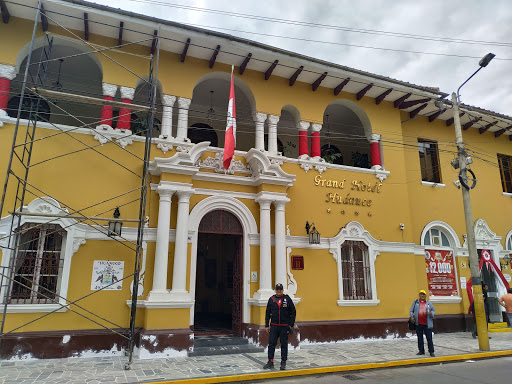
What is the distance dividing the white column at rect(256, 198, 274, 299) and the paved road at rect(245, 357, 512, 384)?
3.08 m

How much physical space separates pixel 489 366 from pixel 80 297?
9.76 meters

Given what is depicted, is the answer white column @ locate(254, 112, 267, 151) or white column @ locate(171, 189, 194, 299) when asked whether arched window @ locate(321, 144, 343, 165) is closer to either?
white column @ locate(254, 112, 267, 151)

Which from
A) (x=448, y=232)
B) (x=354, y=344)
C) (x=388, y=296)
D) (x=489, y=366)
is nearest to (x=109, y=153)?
(x=354, y=344)

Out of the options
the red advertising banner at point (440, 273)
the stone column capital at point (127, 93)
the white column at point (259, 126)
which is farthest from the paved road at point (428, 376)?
the stone column capital at point (127, 93)

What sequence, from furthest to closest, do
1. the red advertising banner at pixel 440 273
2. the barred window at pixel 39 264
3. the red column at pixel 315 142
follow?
the red advertising banner at pixel 440 273 → the red column at pixel 315 142 → the barred window at pixel 39 264

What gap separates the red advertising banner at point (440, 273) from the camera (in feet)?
45.0

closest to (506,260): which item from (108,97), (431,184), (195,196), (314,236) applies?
(431,184)

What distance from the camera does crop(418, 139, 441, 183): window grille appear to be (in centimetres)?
1502

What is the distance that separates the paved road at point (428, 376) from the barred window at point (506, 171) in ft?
35.7

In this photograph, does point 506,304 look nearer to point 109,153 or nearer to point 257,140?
point 257,140

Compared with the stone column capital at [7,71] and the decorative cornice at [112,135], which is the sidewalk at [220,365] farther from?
the stone column capital at [7,71]

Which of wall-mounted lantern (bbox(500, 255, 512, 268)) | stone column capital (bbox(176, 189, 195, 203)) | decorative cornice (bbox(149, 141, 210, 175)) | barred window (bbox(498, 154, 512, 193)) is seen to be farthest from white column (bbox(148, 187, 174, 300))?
barred window (bbox(498, 154, 512, 193))

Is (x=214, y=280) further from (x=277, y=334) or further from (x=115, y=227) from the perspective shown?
(x=277, y=334)

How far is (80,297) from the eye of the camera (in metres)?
9.08
